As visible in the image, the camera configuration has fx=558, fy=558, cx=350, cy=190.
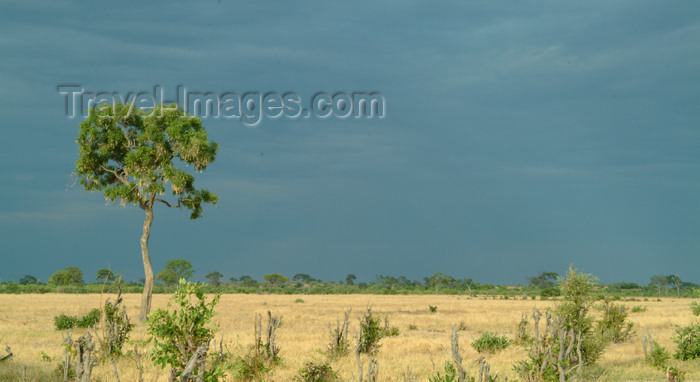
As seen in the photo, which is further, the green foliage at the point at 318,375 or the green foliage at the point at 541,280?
the green foliage at the point at 541,280

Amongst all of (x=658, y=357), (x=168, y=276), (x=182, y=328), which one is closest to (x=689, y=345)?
(x=658, y=357)

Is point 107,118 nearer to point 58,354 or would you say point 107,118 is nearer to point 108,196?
point 108,196

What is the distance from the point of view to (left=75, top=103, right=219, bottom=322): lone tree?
29609 millimetres

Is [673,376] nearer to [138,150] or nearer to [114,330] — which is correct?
[114,330]

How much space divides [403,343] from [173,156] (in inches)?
668

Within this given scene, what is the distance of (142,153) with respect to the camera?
97.0 feet

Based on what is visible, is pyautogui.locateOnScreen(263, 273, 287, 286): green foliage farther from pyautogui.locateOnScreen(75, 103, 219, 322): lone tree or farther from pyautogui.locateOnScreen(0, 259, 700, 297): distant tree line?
pyautogui.locateOnScreen(75, 103, 219, 322): lone tree

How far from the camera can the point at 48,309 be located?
3919cm

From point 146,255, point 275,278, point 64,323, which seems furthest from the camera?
point 275,278

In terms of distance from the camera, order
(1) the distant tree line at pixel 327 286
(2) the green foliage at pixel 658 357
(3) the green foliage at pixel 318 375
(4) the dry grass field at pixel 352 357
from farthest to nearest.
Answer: (1) the distant tree line at pixel 327 286
(2) the green foliage at pixel 658 357
(4) the dry grass field at pixel 352 357
(3) the green foliage at pixel 318 375

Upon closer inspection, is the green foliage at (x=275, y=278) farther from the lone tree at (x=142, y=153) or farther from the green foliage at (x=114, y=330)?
the green foliage at (x=114, y=330)

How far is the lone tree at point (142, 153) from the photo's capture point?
97.1 ft

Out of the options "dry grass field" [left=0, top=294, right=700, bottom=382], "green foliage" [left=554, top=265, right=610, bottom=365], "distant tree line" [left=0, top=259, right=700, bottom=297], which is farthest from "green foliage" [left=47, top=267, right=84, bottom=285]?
"green foliage" [left=554, top=265, right=610, bottom=365]

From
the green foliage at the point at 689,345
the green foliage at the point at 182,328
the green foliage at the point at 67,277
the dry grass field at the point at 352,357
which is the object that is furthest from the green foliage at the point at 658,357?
the green foliage at the point at 67,277
